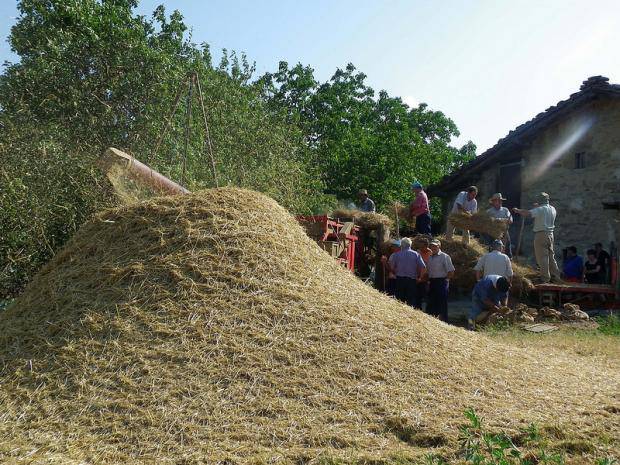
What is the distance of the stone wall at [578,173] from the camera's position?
14.6 m

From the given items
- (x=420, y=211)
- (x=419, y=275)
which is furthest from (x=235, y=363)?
(x=420, y=211)

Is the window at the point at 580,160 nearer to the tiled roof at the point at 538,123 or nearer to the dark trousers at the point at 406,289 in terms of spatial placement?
the tiled roof at the point at 538,123

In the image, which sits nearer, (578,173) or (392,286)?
(392,286)

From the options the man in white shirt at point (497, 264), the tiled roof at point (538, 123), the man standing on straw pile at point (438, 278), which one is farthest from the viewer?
the tiled roof at point (538, 123)

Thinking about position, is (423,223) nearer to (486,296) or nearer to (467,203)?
(467,203)

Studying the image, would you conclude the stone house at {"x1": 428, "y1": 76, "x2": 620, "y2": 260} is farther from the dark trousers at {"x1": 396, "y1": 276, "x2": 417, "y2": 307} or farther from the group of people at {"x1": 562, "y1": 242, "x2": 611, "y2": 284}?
the dark trousers at {"x1": 396, "y1": 276, "x2": 417, "y2": 307}

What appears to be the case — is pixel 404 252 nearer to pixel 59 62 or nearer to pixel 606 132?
pixel 59 62

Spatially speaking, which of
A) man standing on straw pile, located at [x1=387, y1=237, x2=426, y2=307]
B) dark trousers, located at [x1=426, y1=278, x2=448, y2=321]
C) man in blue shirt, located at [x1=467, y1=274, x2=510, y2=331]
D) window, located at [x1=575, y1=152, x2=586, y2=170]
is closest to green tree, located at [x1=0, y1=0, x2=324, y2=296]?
man standing on straw pile, located at [x1=387, y1=237, x2=426, y2=307]

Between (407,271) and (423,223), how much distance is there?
3.11m

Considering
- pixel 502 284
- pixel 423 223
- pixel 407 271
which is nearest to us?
pixel 407 271

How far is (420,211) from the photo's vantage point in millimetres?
11906

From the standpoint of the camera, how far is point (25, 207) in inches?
314

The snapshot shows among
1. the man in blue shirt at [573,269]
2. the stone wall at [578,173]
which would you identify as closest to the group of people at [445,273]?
the man in blue shirt at [573,269]

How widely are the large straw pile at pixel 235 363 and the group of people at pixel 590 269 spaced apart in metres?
6.82
